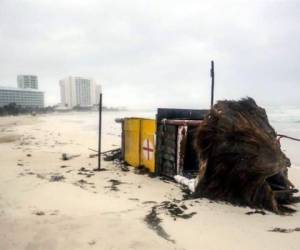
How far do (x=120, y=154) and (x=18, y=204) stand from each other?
5534mm

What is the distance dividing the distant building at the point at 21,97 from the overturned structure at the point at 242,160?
14192 cm

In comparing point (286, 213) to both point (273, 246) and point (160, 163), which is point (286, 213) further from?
point (160, 163)

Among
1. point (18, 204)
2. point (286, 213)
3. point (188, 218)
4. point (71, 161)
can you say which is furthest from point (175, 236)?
point (71, 161)

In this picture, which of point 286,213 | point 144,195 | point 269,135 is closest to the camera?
point 286,213

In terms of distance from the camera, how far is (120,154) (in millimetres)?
11648

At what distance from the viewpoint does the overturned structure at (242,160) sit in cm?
596

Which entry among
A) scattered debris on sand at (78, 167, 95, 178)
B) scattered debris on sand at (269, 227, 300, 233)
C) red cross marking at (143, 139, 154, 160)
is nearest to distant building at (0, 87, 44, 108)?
scattered debris on sand at (78, 167, 95, 178)

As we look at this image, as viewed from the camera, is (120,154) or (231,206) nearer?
(231,206)

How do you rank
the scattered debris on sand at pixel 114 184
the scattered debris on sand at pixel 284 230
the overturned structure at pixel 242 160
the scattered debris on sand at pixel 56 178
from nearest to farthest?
1. the scattered debris on sand at pixel 284 230
2. the overturned structure at pixel 242 160
3. the scattered debris on sand at pixel 114 184
4. the scattered debris on sand at pixel 56 178

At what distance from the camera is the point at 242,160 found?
6.02 m

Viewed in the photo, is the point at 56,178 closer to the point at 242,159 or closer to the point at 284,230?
the point at 242,159

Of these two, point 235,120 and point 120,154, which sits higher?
point 235,120

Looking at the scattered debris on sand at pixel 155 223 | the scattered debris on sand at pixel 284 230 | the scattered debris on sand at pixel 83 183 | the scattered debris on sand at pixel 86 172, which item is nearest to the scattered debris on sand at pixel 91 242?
the scattered debris on sand at pixel 155 223

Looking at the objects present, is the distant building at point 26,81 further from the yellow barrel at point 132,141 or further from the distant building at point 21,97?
the yellow barrel at point 132,141
